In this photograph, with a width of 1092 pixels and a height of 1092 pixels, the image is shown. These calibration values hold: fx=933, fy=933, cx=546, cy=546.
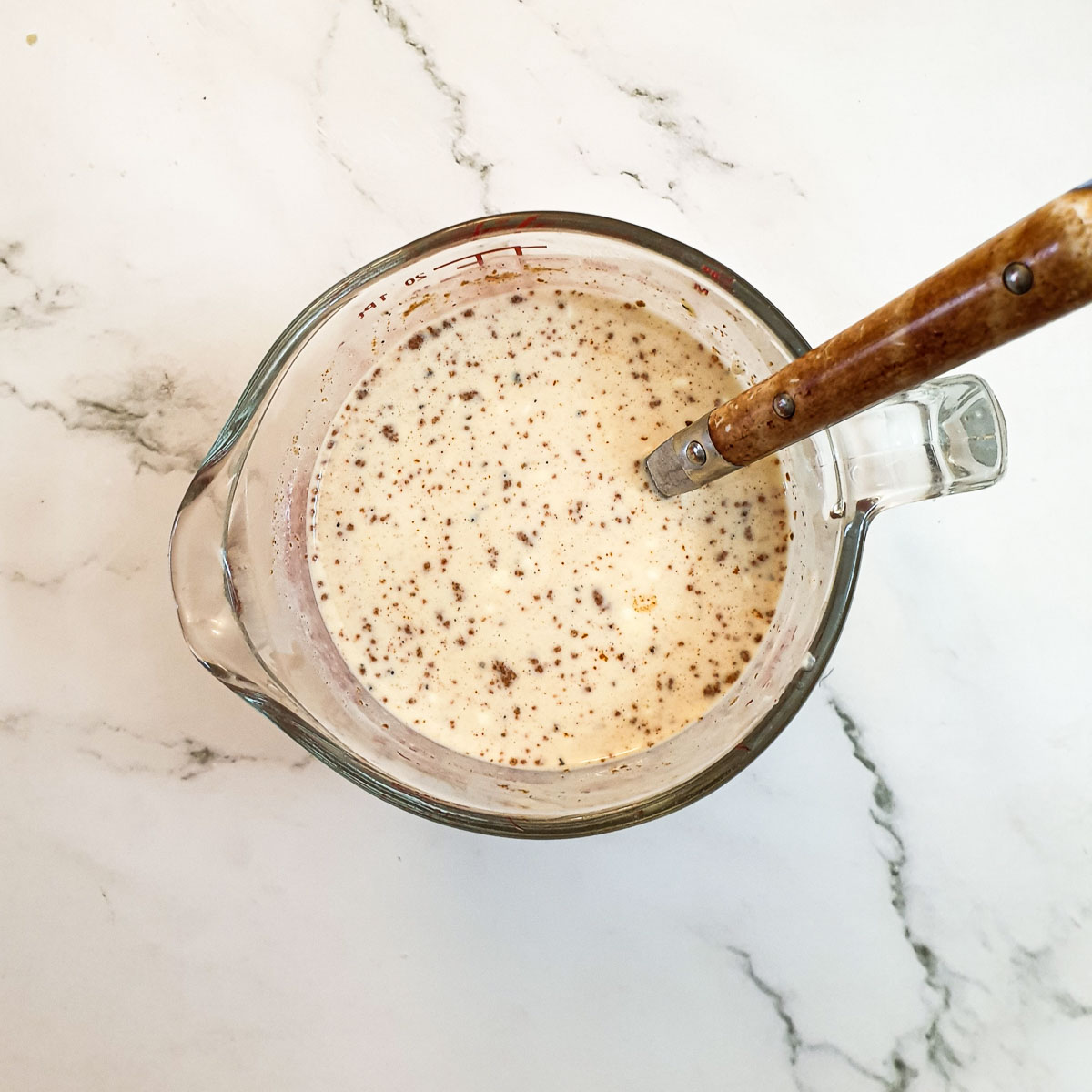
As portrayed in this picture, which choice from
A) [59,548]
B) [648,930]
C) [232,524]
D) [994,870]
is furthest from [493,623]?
[994,870]

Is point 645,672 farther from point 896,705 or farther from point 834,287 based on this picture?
point 834,287

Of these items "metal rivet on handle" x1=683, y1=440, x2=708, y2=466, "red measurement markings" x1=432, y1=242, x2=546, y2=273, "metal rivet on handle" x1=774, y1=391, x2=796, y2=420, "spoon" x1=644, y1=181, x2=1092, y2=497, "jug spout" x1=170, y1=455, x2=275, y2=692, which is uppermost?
"red measurement markings" x1=432, y1=242, x2=546, y2=273

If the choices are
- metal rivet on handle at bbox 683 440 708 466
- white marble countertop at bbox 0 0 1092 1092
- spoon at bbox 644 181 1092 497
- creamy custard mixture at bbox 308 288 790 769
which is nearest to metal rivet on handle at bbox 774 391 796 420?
spoon at bbox 644 181 1092 497

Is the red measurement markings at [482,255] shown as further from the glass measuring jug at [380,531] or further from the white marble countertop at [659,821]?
the white marble countertop at [659,821]

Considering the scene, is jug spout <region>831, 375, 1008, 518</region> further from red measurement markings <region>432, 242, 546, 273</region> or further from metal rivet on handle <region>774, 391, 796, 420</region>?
red measurement markings <region>432, 242, 546, 273</region>

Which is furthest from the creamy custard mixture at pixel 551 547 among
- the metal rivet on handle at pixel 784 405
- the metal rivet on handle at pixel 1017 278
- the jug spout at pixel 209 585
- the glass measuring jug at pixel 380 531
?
the metal rivet on handle at pixel 1017 278

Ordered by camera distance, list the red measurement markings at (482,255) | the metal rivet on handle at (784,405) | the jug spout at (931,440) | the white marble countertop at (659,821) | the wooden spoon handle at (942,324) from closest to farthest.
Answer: the wooden spoon handle at (942,324) → the metal rivet on handle at (784,405) → the jug spout at (931,440) → the red measurement markings at (482,255) → the white marble countertop at (659,821)

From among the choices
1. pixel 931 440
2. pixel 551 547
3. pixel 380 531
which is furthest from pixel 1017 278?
pixel 380 531
